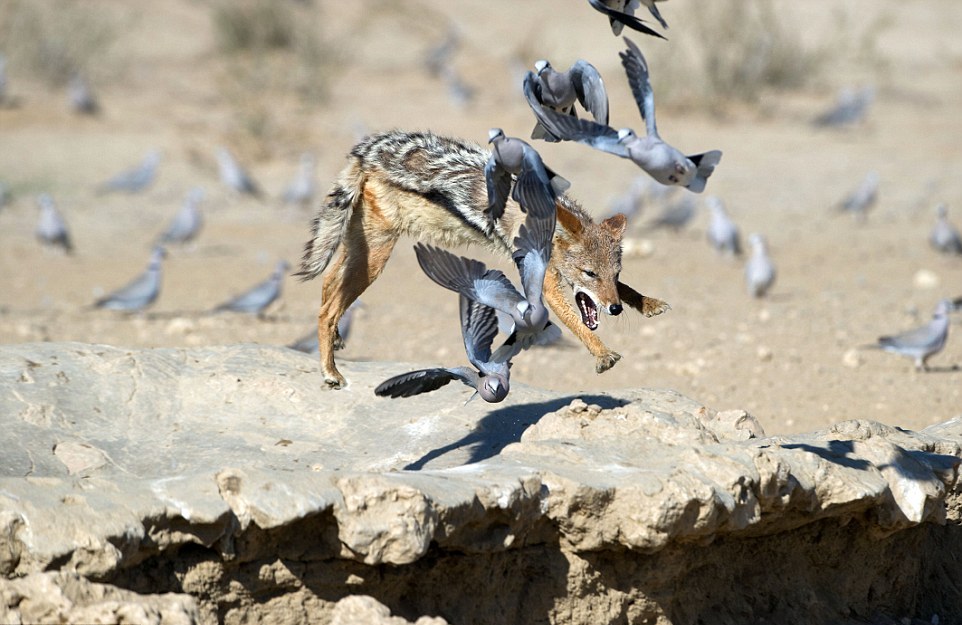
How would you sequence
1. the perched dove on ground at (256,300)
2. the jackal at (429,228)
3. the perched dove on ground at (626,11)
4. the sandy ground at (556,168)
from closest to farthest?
the perched dove on ground at (626,11) < the jackal at (429,228) < the sandy ground at (556,168) < the perched dove on ground at (256,300)

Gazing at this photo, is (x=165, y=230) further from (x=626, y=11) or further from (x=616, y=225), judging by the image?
(x=626, y=11)

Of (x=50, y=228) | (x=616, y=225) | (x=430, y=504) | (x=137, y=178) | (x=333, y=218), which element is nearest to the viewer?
(x=430, y=504)

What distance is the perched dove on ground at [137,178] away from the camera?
1523cm

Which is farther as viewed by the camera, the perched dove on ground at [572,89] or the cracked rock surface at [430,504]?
the perched dove on ground at [572,89]

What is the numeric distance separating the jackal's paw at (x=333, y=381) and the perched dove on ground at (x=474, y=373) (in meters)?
1.10

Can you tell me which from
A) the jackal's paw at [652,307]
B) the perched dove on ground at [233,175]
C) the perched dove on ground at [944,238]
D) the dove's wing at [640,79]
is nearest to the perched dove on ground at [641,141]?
the dove's wing at [640,79]

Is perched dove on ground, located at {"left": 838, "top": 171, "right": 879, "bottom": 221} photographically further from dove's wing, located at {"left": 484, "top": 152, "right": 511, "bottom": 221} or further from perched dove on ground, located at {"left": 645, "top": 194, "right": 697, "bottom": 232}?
dove's wing, located at {"left": 484, "top": 152, "right": 511, "bottom": 221}

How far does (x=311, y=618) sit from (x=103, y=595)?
2.37 feet

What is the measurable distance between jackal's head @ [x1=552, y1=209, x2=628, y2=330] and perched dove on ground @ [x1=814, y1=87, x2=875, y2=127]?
14609 millimetres

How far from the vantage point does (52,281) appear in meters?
12.3

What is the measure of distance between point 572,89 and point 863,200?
11.5 m

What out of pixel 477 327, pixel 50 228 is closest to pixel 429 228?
pixel 477 327

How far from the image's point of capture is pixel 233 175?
15.9 m

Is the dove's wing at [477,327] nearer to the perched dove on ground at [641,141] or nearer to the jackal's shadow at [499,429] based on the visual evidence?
the jackal's shadow at [499,429]
